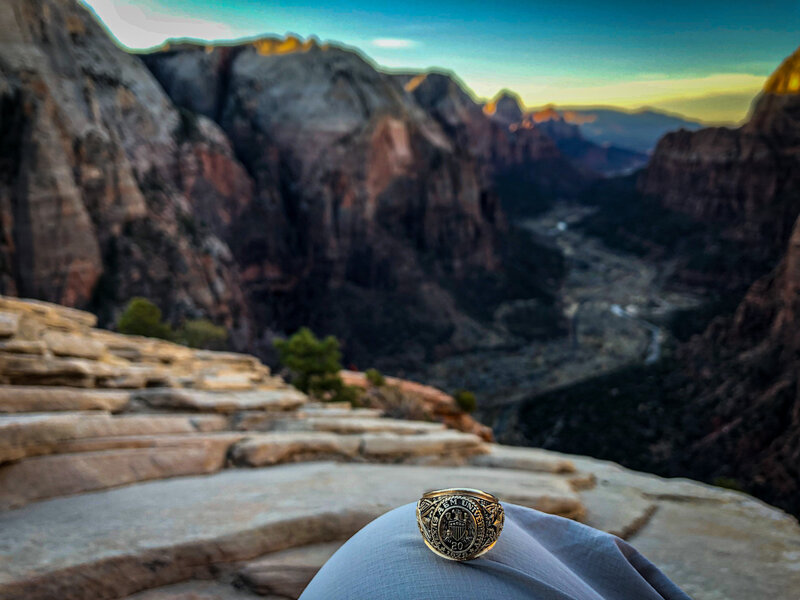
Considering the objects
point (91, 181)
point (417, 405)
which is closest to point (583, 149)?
point (91, 181)

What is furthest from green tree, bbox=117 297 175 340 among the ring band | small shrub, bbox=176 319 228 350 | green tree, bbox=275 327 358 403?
the ring band

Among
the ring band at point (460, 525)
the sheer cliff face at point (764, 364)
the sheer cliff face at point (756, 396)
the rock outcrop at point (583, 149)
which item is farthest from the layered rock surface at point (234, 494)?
the rock outcrop at point (583, 149)

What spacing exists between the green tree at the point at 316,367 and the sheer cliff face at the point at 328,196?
2794 centimetres

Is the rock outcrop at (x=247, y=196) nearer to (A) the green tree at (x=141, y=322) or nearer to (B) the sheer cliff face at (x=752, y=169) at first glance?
(A) the green tree at (x=141, y=322)

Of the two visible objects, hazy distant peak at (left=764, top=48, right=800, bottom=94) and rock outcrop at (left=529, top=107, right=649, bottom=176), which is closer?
hazy distant peak at (left=764, top=48, right=800, bottom=94)

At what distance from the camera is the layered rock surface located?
4.14 m

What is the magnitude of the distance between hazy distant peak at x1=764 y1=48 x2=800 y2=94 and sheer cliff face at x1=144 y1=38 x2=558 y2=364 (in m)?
36.6

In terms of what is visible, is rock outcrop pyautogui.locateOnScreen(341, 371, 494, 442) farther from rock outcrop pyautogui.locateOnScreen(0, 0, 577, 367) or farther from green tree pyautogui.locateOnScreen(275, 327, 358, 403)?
rock outcrop pyautogui.locateOnScreen(0, 0, 577, 367)

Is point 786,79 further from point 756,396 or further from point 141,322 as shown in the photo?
point 141,322

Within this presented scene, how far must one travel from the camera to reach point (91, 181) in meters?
33.7

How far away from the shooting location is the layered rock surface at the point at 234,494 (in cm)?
414

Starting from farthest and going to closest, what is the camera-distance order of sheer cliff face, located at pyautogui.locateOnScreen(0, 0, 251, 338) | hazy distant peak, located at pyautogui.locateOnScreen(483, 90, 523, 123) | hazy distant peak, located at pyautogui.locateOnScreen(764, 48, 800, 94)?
hazy distant peak, located at pyautogui.locateOnScreen(483, 90, 523, 123)
hazy distant peak, located at pyautogui.locateOnScreen(764, 48, 800, 94)
sheer cliff face, located at pyautogui.locateOnScreen(0, 0, 251, 338)

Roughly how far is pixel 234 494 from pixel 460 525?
12.5 ft

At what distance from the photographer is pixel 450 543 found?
2328 mm
